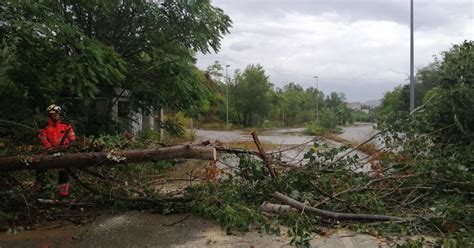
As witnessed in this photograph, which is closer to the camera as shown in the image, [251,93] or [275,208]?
[275,208]

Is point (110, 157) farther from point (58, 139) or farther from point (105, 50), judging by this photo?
point (105, 50)

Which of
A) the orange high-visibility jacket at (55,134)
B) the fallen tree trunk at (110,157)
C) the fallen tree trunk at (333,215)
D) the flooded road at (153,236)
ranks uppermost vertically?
the orange high-visibility jacket at (55,134)

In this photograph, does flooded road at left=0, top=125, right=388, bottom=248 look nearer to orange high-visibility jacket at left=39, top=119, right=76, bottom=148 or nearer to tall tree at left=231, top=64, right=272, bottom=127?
orange high-visibility jacket at left=39, top=119, right=76, bottom=148

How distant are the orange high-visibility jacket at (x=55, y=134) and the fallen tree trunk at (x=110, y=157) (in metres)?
0.48

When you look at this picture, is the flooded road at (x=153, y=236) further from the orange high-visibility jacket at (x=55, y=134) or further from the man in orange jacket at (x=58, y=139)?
the orange high-visibility jacket at (x=55, y=134)

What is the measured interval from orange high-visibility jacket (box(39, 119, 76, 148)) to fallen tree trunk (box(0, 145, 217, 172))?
18.8 inches

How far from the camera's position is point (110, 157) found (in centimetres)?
587

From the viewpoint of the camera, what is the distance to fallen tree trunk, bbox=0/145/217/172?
19.2 feet

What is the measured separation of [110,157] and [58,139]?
4.93 ft

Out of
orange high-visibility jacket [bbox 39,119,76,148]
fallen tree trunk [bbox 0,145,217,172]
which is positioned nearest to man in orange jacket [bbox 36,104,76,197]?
orange high-visibility jacket [bbox 39,119,76,148]

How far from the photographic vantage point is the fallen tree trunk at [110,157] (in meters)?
5.84

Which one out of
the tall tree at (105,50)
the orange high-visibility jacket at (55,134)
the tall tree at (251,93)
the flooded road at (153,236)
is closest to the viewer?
the flooded road at (153,236)

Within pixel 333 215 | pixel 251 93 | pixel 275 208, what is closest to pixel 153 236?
pixel 275 208

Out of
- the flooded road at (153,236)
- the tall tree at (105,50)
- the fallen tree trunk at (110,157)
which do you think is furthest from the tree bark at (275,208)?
the tall tree at (105,50)
